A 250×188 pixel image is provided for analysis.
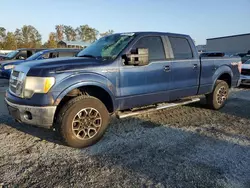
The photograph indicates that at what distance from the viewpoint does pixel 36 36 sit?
71438 millimetres

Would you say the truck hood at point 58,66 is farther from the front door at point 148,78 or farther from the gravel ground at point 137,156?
the gravel ground at point 137,156

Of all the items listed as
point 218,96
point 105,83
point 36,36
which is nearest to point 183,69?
point 218,96

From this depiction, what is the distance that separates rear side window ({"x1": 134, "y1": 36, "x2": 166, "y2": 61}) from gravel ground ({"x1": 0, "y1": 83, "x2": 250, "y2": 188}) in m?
1.44

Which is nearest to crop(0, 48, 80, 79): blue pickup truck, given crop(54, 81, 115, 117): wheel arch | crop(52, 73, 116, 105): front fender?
crop(54, 81, 115, 117): wheel arch

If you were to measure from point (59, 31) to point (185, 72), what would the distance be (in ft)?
257

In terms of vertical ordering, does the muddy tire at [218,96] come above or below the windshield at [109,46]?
below

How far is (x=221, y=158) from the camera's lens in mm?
3389

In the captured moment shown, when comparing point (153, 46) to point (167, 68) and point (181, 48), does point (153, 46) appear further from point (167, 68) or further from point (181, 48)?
point (181, 48)

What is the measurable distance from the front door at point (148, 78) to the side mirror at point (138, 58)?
12 cm

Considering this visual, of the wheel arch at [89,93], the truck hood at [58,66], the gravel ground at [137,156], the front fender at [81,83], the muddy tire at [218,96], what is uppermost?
the truck hood at [58,66]

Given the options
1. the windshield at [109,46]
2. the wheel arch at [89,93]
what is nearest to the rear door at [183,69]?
the windshield at [109,46]

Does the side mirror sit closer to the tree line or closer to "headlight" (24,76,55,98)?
"headlight" (24,76,55,98)

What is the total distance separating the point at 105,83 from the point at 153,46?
1.48m

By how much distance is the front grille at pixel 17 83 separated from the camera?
3.65 metres
